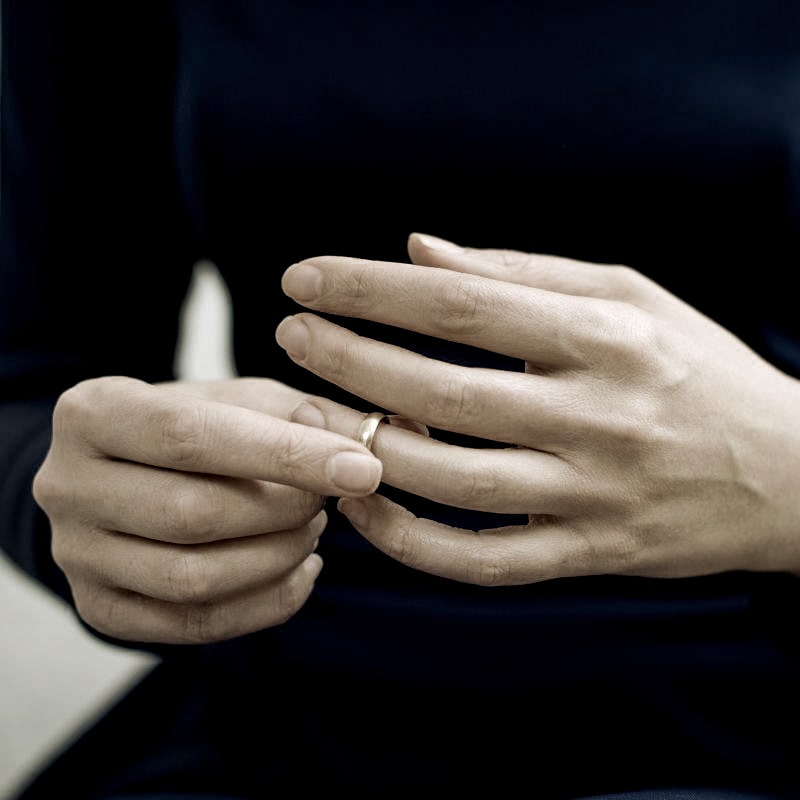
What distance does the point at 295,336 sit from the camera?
484 millimetres

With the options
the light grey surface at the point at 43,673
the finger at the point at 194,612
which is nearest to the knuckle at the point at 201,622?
the finger at the point at 194,612

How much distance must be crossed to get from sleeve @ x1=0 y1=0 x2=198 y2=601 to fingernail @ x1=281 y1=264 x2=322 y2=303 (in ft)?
1.00

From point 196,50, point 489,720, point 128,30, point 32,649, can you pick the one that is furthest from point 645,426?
point 32,649

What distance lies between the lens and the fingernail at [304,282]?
470 millimetres

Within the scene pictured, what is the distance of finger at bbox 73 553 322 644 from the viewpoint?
52 centimetres

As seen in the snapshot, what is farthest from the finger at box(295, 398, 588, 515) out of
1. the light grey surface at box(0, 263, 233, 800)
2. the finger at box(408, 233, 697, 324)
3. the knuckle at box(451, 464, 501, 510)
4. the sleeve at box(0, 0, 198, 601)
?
the light grey surface at box(0, 263, 233, 800)

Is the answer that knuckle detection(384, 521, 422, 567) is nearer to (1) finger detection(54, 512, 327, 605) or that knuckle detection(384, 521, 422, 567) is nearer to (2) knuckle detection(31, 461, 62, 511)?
(1) finger detection(54, 512, 327, 605)

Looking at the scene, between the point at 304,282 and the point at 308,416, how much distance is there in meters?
0.08

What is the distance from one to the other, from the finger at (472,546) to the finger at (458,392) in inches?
2.2

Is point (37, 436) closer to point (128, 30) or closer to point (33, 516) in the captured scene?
point (33, 516)

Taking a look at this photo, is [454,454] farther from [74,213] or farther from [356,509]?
[74,213]

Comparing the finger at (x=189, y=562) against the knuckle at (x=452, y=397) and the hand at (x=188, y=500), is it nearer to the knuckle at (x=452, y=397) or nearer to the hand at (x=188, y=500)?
the hand at (x=188, y=500)

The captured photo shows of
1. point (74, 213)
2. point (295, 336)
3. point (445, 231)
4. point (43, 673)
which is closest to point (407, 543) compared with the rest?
point (295, 336)

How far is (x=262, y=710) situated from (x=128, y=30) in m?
0.57
